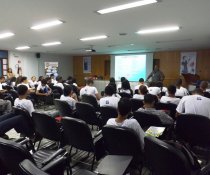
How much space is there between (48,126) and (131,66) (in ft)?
33.2

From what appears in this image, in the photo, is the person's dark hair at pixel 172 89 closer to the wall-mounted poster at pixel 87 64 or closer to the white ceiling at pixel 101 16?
the white ceiling at pixel 101 16

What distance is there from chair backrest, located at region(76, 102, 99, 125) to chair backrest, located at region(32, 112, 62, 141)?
1049 mm

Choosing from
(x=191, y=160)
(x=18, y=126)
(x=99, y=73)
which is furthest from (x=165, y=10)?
(x=99, y=73)

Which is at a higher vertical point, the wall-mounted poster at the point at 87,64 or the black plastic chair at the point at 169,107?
the wall-mounted poster at the point at 87,64

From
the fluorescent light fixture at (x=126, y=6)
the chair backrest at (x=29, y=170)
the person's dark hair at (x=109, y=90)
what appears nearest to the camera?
the chair backrest at (x=29, y=170)

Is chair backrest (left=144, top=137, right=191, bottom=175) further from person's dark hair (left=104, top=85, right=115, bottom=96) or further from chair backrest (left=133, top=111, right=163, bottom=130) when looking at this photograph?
person's dark hair (left=104, top=85, right=115, bottom=96)

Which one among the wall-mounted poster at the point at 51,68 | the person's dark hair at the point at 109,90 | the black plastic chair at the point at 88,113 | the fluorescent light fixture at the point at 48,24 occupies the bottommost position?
the black plastic chair at the point at 88,113

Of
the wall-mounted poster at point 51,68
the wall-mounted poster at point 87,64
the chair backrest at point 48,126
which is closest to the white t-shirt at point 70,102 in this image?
the chair backrest at point 48,126

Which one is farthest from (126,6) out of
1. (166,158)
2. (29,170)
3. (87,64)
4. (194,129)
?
(87,64)

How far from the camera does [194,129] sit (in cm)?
279

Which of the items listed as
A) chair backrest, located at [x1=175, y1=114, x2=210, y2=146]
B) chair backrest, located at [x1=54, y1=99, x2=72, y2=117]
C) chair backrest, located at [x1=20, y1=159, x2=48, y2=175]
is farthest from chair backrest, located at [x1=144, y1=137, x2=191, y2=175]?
chair backrest, located at [x1=54, y1=99, x2=72, y2=117]

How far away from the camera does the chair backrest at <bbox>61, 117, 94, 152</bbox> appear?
2.31 metres

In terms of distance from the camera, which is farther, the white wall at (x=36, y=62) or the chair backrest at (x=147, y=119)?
the white wall at (x=36, y=62)

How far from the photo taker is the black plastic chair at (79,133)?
2.31 meters
